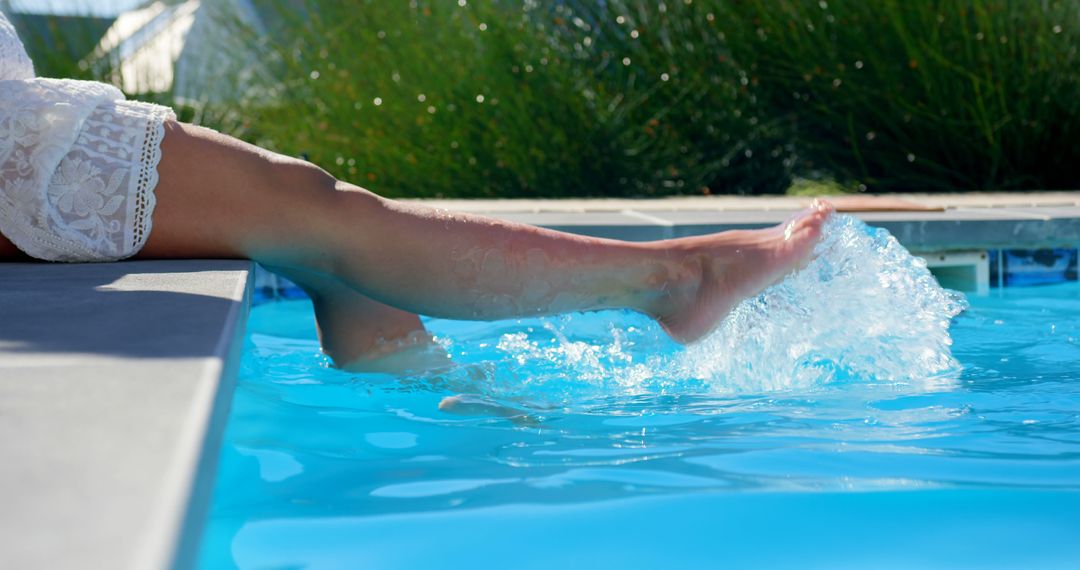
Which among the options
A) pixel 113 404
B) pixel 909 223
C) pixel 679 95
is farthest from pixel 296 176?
pixel 679 95

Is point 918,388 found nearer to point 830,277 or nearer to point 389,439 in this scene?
point 830,277

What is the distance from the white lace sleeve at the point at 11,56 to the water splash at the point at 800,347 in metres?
0.84

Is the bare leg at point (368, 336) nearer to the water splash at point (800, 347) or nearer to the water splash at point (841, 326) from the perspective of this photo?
the water splash at point (800, 347)

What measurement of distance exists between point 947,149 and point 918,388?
3584mm

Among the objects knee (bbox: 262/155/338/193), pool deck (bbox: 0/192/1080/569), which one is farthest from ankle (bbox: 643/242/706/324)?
pool deck (bbox: 0/192/1080/569)

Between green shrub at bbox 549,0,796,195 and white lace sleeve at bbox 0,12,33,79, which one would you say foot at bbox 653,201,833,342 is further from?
green shrub at bbox 549,0,796,195

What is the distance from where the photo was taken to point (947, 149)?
5234 mm

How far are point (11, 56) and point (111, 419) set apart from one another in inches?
43.4

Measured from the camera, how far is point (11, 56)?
1.72 metres

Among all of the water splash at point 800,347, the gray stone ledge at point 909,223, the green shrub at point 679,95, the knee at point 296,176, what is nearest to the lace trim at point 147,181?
the knee at point 296,176

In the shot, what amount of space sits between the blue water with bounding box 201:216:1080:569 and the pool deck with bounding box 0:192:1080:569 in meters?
0.22

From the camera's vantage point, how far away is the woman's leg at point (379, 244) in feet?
5.71

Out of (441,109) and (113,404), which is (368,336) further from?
(441,109)

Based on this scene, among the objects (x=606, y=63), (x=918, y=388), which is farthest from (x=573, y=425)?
(x=606, y=63)
